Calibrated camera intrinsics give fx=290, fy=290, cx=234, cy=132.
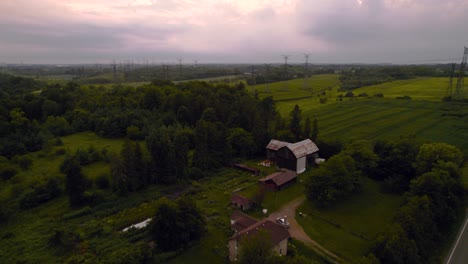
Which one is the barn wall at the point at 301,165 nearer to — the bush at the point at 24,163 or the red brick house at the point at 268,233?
the red brick house at the point at 268,233

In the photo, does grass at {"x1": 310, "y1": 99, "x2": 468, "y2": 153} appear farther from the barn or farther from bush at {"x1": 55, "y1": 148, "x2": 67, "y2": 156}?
bush at {"x1": 55, "y1": 148, "x2": 67, "y2": 156}

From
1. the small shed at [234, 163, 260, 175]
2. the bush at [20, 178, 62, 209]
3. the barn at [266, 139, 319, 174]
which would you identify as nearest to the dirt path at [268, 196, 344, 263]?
the barn at [266, 139, 319, 174]

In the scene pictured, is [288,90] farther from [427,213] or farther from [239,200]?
[427,213]

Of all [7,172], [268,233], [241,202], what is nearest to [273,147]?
[241,202]

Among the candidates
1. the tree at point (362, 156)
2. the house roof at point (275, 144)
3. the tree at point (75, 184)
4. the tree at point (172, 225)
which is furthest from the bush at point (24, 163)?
the tree at point (362, 156)

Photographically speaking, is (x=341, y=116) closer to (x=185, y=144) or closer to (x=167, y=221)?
(x=185, y=144)

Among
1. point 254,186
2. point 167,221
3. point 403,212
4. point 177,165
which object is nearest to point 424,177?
point 403,212
